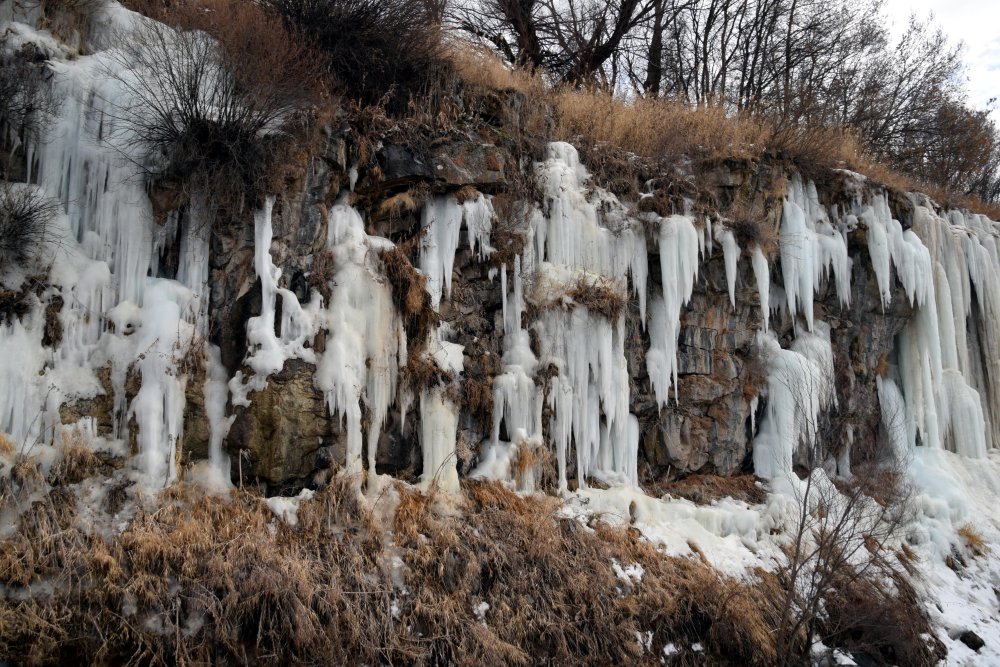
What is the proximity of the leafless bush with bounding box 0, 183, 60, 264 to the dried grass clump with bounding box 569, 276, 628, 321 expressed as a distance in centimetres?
571

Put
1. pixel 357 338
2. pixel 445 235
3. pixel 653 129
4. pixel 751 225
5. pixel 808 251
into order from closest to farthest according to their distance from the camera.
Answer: pixel 357 338 → pixel 445 235 → pixel 751 225 → pixel 808 251 → pixel 653 129

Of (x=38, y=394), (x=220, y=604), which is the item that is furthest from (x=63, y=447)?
(x=220, y=604)

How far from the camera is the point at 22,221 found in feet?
19.9

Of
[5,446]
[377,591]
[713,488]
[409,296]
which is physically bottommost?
[377,591]

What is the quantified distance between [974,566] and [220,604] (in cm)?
1032

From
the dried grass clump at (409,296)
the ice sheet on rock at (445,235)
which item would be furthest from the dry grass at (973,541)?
the dried grass clump at (409,296)

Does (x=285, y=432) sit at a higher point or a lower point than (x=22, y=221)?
lower

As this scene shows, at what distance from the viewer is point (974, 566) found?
33.2ft

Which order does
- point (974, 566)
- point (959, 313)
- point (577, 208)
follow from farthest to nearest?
point (959, 313), point (974, 566), point (577, 208)

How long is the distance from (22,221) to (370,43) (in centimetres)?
484

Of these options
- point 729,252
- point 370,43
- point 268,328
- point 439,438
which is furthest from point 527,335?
point 370,43

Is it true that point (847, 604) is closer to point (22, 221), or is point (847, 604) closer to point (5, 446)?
point (5, 446)

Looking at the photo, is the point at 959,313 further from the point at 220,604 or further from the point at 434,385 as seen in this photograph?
the point at 220,604

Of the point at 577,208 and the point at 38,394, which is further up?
the point at 577,208
